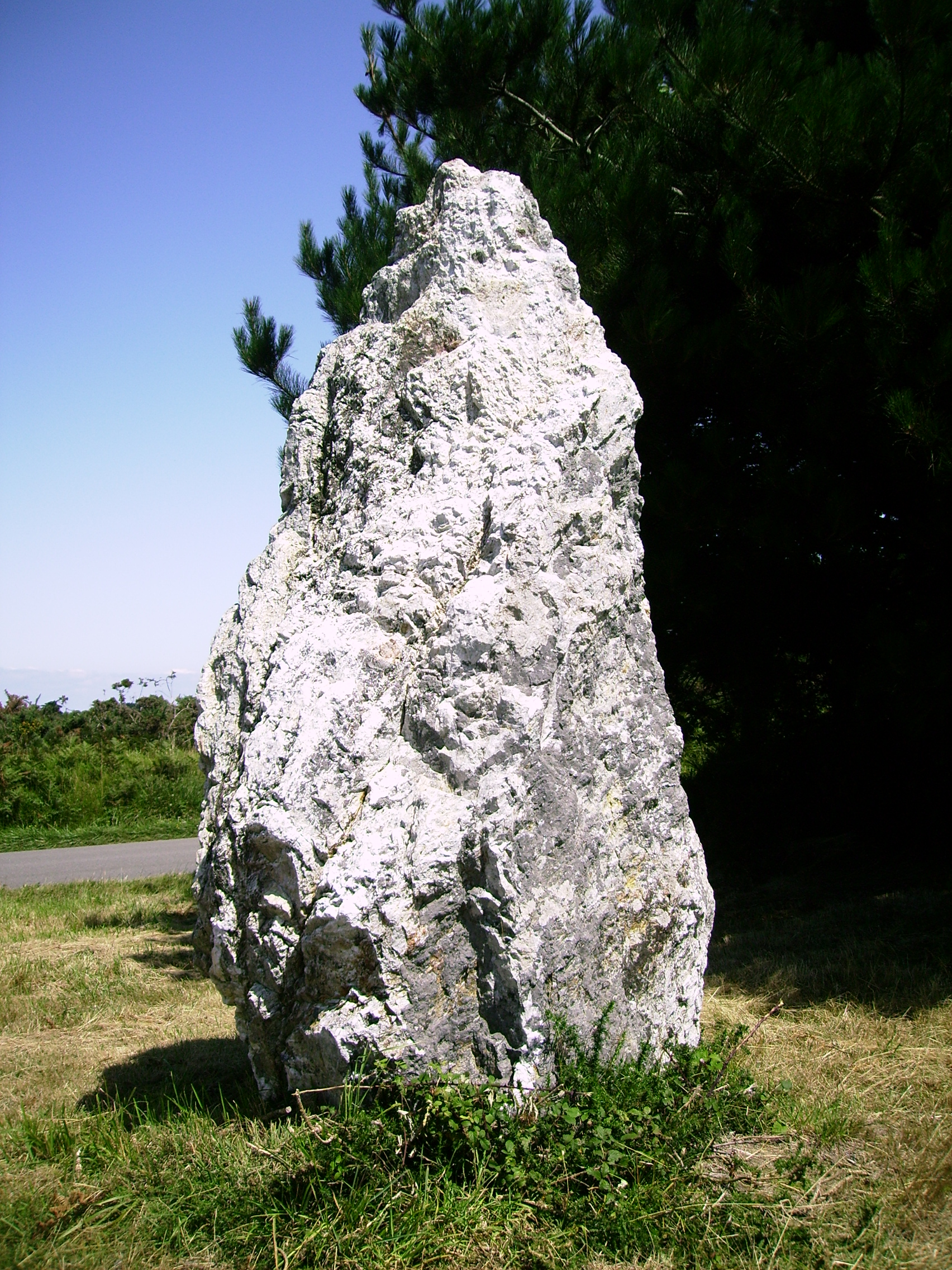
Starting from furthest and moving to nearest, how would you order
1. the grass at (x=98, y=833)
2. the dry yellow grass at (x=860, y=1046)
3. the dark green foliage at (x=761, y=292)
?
the grass at (x=98, y=833) → the dark green foliage at (x=761, y=292) → the dry yellow grass at (x=860, y=1046)

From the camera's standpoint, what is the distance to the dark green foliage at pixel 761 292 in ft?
14.2

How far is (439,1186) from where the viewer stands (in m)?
2.40

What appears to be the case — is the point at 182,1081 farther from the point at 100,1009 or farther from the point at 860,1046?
the point at 860,1046

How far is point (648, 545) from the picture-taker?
5270 mm

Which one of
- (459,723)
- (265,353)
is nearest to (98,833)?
(265,353)

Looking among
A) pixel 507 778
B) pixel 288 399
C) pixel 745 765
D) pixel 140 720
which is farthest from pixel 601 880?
pixel 140 720

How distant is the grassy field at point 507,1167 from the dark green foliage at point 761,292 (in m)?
1.99

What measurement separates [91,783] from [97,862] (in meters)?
2.63

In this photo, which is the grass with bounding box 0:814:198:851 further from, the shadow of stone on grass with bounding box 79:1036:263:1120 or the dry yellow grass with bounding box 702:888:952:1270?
the dry yellow grass with bounding box 702:888:952:1270

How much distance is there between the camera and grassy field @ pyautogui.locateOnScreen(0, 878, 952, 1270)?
2301mm

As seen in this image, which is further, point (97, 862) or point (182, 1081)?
point (97, 862)

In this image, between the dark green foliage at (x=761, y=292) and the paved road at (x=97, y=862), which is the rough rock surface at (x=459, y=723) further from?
the paved road at (x=97, y=862)

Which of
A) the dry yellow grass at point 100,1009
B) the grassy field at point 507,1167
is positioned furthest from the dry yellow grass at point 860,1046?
the dry yellow grass at point 100,1009

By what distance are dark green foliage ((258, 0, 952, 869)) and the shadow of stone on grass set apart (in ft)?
10.6
